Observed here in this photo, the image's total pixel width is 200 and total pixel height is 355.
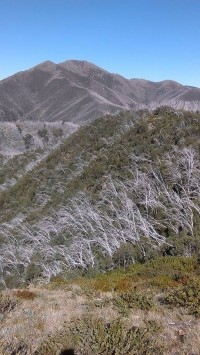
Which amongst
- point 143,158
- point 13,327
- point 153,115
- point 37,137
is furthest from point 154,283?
point 37,137

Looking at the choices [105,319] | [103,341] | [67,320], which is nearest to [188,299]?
[105,319]

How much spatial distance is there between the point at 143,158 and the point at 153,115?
39.4 feet

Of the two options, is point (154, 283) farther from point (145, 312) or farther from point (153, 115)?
point (153, 115)

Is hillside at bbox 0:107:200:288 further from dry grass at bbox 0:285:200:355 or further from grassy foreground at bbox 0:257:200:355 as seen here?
dry grass at bbox 0:285:200:355

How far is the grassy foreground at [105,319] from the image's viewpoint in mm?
4691

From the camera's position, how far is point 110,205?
83.9ft

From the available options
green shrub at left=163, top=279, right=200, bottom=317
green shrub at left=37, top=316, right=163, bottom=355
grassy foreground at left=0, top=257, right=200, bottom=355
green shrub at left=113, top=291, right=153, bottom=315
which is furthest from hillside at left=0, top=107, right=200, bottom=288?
green shrub at left=37, top=316, right=163, bottom=355

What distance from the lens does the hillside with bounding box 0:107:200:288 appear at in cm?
1897

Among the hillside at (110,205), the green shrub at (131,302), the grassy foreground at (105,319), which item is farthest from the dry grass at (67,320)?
the hillside at (110,205)

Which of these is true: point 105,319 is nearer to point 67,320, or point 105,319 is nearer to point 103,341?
point 67,320

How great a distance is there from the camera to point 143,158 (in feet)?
98.2

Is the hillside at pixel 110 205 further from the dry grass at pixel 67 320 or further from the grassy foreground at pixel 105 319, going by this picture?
the dry grass at pixel 67 320

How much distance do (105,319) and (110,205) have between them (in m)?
19.4

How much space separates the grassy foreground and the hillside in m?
6.49
